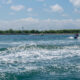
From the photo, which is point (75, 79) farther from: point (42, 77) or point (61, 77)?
point (42, 77)

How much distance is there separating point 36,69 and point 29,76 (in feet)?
6.62

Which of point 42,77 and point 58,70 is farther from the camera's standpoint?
point 58,70

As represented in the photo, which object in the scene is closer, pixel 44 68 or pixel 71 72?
pixel 71 72

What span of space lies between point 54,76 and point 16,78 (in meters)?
2.27

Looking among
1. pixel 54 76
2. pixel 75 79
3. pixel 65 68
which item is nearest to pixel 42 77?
pixel 54 76

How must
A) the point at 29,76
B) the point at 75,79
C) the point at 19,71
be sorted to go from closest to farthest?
the point at 75,79 < the point at 29,76 < the point at 19,71

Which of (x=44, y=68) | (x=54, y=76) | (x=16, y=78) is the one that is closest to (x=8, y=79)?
(x=16, y=78)

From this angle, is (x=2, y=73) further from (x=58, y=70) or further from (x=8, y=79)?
(x=58, y=70)

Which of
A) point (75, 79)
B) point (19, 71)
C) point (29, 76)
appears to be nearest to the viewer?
point (75, 79)

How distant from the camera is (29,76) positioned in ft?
49.2

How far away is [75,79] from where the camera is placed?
13891 millimetres

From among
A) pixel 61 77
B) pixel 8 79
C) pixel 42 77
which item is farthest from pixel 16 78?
pixel 61 77

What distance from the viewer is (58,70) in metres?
16.5

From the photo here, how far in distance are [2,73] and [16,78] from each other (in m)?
1.67
